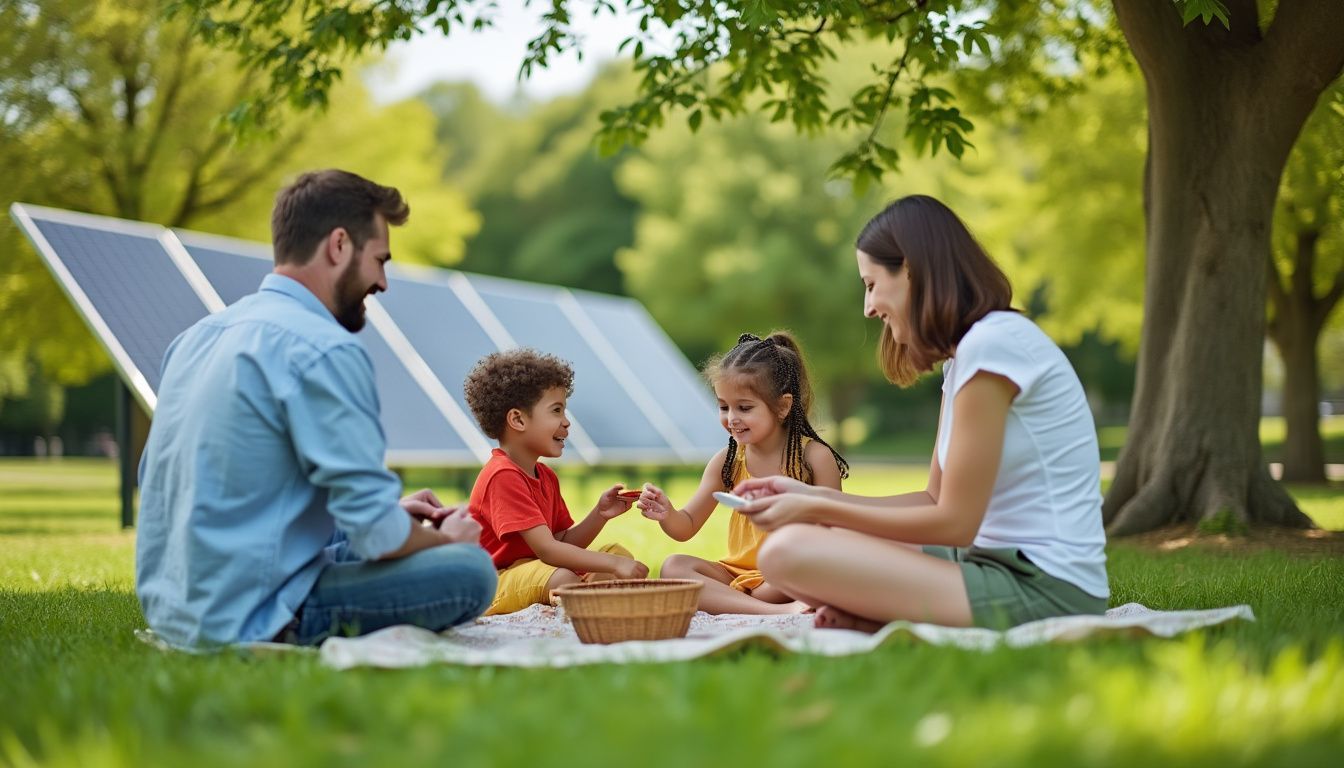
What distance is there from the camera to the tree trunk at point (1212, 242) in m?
7.73

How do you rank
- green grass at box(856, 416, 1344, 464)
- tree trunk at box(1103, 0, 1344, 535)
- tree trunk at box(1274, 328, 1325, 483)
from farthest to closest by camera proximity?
green grass at box(856, 416, 1344, 464)
tree trunk at box(1274, 328, 1325, 483)
tree trunk at box(1103, 0, 1344, 535)

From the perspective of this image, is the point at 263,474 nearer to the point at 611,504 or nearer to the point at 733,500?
the point at 733,500

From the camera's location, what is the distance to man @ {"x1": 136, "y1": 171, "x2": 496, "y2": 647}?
3.45 metres

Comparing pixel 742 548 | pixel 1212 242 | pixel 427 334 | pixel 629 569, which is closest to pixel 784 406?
pixel 742 548

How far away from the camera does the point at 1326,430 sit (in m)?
30.2

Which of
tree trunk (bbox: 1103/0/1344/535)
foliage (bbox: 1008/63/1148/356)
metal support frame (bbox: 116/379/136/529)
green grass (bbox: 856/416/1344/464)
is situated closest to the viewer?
tree trunk (bbox: 1103/0/1344/535)

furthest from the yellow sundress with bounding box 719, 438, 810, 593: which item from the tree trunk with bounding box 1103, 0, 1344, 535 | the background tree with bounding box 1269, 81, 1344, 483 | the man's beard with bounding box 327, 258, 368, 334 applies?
the background tree with bounding box 1269, 81, 1344, 483

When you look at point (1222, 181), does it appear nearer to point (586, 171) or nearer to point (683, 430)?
point (683, 430)

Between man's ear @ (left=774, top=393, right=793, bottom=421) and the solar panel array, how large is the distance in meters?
4.29

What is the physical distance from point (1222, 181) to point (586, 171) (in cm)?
3779

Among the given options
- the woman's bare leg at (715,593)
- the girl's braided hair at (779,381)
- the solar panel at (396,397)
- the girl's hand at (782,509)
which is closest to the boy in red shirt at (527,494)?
the woman's bare leg at (715,593)

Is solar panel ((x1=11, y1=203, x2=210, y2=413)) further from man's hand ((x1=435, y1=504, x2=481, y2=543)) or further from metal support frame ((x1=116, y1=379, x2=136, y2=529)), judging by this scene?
man's hand ((x1=435, y1=504, x2=481, y2=543))

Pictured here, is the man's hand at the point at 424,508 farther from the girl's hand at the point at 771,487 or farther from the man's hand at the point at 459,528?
the girl's hand at the point at 771,487

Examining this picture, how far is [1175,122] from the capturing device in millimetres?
8000
